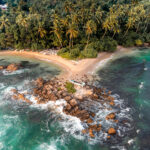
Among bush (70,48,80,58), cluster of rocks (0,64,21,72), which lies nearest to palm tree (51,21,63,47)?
bush (70,48,80,58)

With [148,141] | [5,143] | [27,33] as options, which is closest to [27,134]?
[5,143]

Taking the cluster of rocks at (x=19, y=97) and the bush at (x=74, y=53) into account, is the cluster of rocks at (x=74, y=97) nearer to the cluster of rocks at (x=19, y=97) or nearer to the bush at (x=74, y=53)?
the cluster of rocks at (x=19, y=97)

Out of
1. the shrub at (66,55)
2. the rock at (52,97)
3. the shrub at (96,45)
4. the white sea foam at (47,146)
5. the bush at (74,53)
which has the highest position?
the shrub at (96,45)

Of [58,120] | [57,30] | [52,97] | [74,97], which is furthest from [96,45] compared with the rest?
[58,120]

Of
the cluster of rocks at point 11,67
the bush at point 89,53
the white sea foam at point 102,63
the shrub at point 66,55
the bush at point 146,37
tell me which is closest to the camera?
the cluster of rocks at point 11,67

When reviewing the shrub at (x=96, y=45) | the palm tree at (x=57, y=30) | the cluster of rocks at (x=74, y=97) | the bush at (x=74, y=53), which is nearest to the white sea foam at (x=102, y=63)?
the shrub at (x=96, y=45)

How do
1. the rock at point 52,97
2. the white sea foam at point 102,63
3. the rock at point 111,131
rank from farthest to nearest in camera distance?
the white sea foam at point 102,63
the rock at point 52,97
the rock at point 111,131

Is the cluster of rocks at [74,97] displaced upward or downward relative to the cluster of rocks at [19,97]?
upward

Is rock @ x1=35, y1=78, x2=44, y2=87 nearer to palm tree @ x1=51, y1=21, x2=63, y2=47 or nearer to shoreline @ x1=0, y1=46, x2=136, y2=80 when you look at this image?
shoreline @ x1=0, y1=46, x2=136, y2=80
